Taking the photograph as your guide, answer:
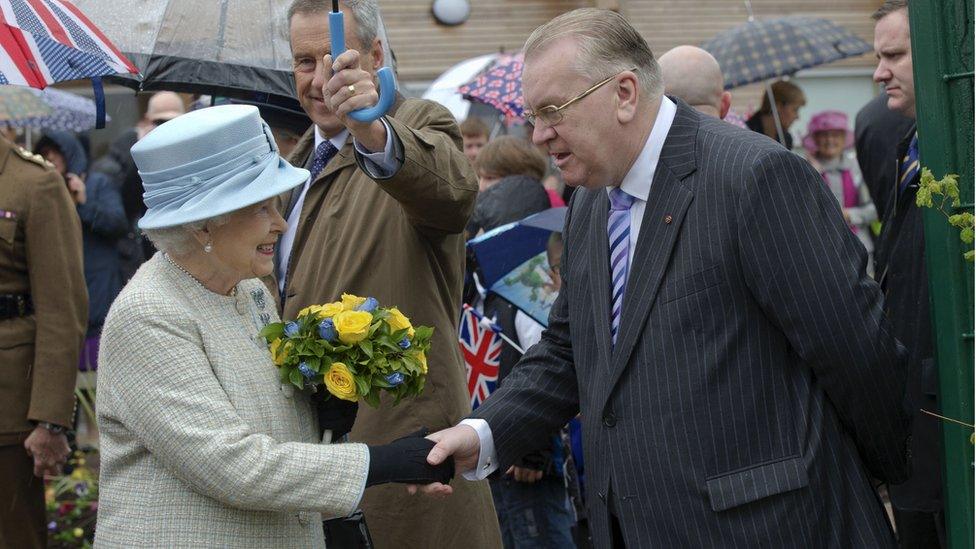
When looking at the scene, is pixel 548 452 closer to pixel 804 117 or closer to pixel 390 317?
pixel 390 317

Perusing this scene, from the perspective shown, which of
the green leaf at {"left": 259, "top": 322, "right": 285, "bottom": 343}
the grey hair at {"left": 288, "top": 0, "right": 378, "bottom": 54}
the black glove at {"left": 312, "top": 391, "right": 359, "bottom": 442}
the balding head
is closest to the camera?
the green leaf at {"left": 259, "top": 322, "right": 285, "bottom": 343}

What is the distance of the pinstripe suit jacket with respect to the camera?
2859mm

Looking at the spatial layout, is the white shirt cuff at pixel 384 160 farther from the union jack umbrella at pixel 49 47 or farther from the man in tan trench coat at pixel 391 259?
the union jack umbrella at pixel 49 47

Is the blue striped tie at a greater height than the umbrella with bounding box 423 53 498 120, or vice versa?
the blue striped tie

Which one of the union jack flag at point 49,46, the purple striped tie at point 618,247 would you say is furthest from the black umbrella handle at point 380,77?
the union jack flag at point 49,46

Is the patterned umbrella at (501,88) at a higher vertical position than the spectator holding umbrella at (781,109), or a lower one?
higher

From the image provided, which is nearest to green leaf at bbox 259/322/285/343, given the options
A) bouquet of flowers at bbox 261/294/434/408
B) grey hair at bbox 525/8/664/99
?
bouquet of flowers at bbox 261/294/434/408

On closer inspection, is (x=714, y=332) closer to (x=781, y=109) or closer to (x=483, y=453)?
(x=483, y=453)

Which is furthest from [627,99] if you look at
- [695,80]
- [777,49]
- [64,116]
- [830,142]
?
[64,116]

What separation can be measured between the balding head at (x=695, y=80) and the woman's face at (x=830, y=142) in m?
4.72

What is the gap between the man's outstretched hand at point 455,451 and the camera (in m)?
3.27

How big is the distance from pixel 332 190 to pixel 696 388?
1.58 meters

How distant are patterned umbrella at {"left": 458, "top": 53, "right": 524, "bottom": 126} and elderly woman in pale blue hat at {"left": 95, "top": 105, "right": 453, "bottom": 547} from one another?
4.39 meters

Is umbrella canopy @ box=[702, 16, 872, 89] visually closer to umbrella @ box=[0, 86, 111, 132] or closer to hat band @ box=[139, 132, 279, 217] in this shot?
hat band @ box=[139, 132, 279, 217]
